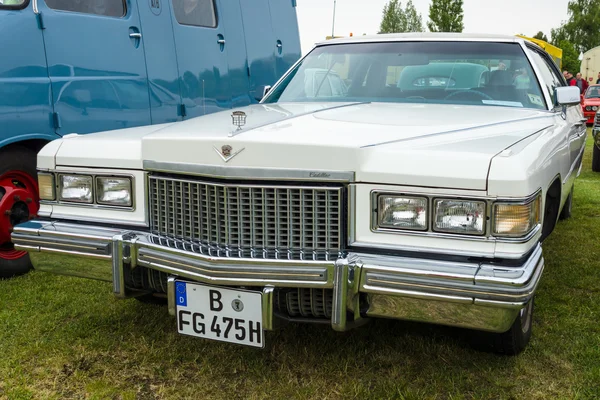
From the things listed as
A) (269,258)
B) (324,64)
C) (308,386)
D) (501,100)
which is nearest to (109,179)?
(269,258)

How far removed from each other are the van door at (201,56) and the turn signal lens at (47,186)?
2.26 meters

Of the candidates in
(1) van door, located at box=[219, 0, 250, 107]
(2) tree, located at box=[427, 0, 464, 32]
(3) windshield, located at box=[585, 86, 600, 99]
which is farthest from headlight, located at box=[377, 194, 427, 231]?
(2) tree, located at box=[427, 0, 464, 32]

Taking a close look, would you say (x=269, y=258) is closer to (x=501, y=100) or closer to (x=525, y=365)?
(x=525, y=365)

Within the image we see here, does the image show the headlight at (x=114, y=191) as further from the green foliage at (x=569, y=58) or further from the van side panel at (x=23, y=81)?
the green foliage at (x=569, y=58)

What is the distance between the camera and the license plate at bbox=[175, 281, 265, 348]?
2.46 metres

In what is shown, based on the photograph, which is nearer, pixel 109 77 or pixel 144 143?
A: pixel 144 143

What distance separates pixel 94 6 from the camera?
15.2 feet

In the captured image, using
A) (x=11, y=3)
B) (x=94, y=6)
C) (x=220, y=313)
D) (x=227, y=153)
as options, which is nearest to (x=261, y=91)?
(x=94, y=6)

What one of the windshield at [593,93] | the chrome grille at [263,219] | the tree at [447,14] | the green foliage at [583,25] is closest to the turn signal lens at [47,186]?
the chrome grille at [263,219]

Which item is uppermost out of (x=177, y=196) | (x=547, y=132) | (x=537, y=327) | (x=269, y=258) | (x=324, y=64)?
(x=324, y=64)

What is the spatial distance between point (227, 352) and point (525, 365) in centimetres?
142

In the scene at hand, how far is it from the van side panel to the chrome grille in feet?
6.32

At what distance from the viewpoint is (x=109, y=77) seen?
15.3 feet

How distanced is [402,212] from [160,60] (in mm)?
3411
